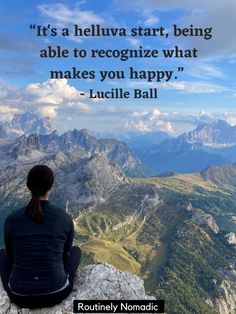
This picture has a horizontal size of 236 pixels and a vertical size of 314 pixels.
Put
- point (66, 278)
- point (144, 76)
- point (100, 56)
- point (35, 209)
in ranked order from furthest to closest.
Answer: point (144, 76), point (100, 56), point (66, 278), point (35, 209)

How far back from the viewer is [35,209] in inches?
555

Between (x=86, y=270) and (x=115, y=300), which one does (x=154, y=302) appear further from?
(x=86, y=270)

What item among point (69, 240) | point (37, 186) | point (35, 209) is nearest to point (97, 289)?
point (69, 240)

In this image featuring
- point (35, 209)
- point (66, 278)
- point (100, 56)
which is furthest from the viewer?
point (100, 56)

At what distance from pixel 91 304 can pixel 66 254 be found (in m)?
2.01

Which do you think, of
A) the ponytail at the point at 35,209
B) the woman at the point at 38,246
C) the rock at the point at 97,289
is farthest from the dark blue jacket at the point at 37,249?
the rock at the point at 97,289

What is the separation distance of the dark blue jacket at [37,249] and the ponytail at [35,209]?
251mm

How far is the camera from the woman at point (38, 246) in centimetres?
1417

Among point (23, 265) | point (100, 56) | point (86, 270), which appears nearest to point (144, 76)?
point (100, 56)

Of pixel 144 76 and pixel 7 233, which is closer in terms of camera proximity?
pixel 7 233

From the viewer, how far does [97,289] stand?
1642cm

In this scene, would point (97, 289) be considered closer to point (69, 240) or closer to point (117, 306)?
point (117, 306)

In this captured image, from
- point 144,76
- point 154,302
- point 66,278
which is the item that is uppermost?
point 144,76

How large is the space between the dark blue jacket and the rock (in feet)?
3.41
